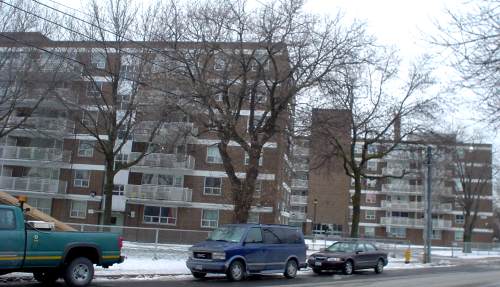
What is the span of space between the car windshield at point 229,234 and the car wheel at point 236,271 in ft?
2.92

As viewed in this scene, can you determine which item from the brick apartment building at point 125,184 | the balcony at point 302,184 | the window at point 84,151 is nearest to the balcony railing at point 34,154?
the brick apartment building at point 125,184

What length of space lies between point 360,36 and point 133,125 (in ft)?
53.5

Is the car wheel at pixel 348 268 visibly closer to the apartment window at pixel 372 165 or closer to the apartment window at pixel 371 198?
the apartment window at pixel 371 198

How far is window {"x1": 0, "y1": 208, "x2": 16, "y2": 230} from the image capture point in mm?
12570

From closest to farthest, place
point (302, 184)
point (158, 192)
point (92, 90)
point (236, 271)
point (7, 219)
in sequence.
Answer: point (7, 219), point (236, 271), point (92, 90), point (158, 192), point (302, 184)

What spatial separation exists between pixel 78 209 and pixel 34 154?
6373mm

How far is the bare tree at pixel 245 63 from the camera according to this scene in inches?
981

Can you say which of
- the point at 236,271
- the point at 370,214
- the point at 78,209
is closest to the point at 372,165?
the point at 370,214

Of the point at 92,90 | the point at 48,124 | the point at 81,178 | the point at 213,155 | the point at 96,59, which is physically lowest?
the point at 81,178

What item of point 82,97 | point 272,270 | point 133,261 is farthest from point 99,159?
point 272,270

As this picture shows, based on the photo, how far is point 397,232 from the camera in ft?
274

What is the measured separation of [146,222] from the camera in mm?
50375

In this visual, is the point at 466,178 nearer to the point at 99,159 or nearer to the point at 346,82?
the point at 99,159

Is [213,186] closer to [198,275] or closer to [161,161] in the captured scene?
[161,161]
